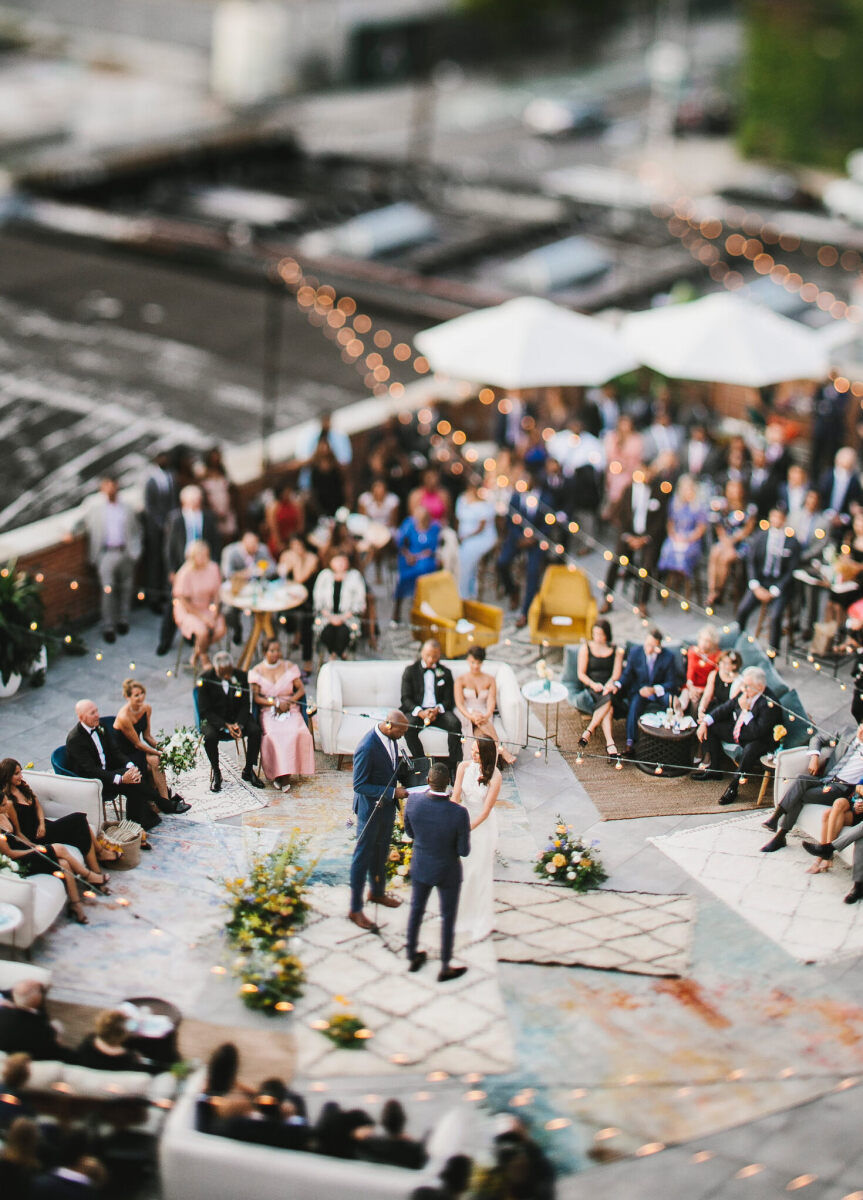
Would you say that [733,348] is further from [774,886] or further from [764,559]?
[774,886]

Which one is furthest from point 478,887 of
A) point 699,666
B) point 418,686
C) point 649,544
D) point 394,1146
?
point 649,544

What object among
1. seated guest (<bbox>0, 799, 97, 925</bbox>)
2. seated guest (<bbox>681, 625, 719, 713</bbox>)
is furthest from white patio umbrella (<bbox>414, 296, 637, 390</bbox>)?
seated guest (<bbox>0, 799, 97, 925</bbox>)

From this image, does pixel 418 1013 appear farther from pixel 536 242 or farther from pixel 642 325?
pixel 536 242

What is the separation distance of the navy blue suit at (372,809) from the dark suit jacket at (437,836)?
1.98 ft

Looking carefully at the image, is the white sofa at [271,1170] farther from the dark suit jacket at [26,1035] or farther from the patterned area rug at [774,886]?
the patterned area rug at [774,886]

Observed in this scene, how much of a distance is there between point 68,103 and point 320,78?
310 inches

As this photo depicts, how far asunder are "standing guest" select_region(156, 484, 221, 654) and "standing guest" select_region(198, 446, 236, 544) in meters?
0.60

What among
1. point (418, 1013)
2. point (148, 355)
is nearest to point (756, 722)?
point (418, 1013)

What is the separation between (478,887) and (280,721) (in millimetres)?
2278

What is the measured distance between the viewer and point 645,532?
14750 millimetres

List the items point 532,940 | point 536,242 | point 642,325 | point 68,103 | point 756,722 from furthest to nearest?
point 68,103
point 536,242
point 642,325
point 756,722
point 532,940

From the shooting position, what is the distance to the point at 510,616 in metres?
14.4

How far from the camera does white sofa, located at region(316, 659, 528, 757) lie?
11.7 meters

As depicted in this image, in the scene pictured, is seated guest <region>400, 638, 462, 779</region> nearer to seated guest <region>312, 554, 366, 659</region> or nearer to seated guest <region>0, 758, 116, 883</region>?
seated guest <region>312, 554, 366, 659</region>
